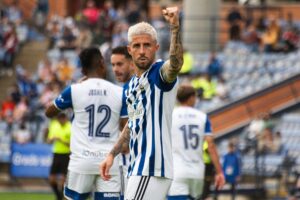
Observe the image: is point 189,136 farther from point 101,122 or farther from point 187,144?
point 101,122

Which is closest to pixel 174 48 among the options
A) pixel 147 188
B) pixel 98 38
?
pixel 147 188

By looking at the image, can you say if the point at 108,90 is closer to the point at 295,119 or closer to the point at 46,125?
the point at 295,119

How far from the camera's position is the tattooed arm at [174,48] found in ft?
30.5

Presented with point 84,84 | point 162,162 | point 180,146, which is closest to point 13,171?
point 180,146

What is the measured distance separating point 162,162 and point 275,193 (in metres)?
14.1

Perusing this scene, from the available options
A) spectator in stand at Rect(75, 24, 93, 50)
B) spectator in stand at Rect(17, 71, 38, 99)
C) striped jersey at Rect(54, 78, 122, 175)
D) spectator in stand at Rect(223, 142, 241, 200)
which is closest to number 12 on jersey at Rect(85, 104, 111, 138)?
striped jersey at Rect(54, 78, 122, 175)

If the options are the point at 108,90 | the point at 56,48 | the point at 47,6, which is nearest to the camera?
the point at 108,90

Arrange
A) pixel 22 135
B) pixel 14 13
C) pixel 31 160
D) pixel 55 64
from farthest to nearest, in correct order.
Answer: pixel 14 13 < pixel 55 64 < pixel 22 135 < pixel 31 160

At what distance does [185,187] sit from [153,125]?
5.23 m

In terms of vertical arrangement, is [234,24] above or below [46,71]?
above

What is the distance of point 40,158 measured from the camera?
28.2 m

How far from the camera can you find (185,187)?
15016 mm

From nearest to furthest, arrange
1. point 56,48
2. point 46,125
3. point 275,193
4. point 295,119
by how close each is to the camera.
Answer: point 275,193, point 295,119, point 46,125, point 56,48

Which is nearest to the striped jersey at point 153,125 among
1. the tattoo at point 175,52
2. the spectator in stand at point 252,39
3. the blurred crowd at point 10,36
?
the tattoo at point 175,52
